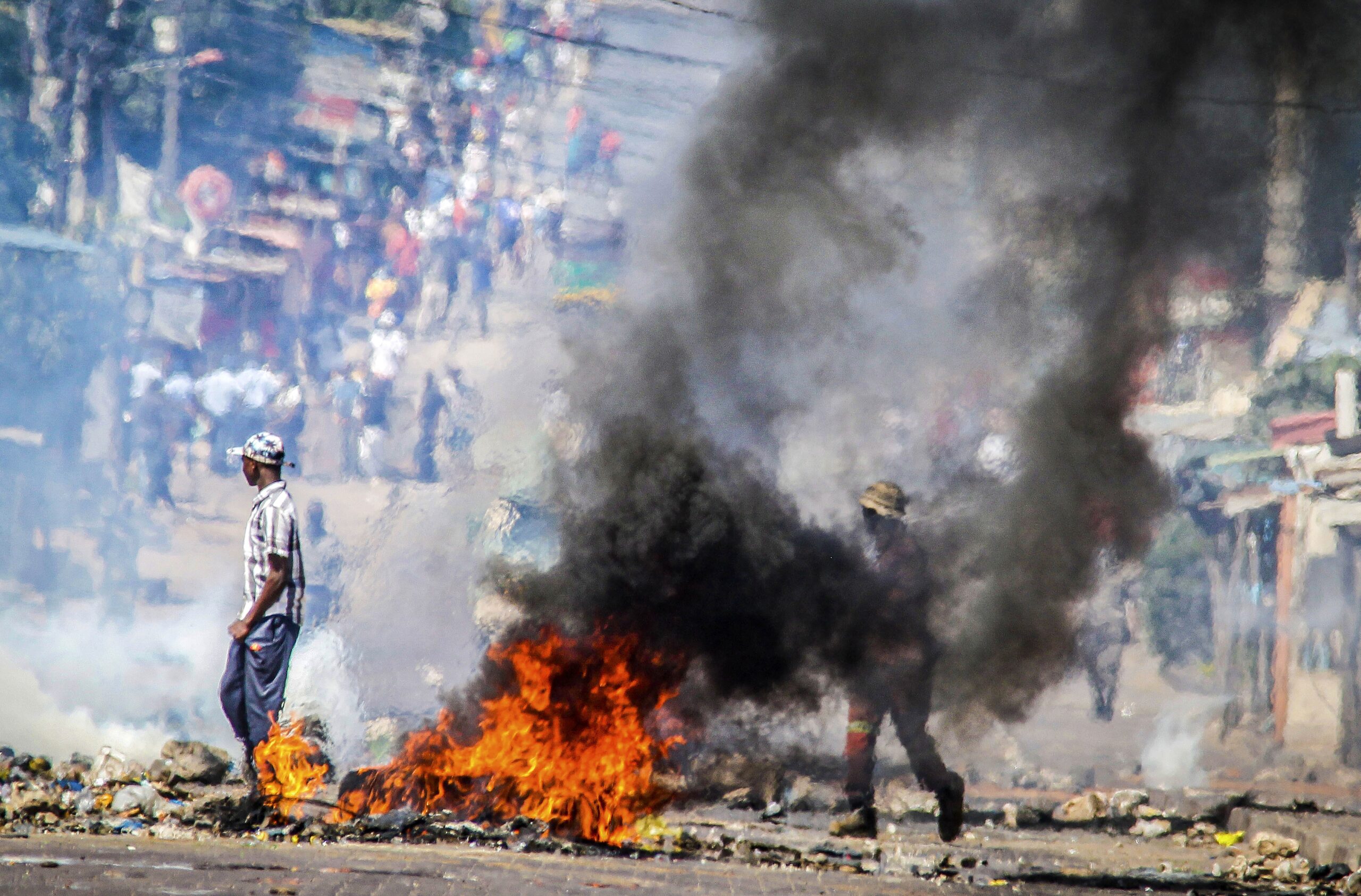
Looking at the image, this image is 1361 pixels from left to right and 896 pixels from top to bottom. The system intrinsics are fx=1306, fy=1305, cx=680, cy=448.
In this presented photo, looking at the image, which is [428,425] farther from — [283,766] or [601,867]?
[601,867]

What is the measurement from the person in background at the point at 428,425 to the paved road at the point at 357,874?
10.7 metres

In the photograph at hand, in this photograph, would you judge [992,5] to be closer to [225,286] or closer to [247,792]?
[247,792]

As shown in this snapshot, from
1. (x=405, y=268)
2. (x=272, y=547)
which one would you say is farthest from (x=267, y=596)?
(x=405, y=268)

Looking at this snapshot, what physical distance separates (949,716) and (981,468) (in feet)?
7.69

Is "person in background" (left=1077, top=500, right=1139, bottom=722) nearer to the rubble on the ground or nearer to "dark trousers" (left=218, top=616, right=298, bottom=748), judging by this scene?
the rubble on the ground

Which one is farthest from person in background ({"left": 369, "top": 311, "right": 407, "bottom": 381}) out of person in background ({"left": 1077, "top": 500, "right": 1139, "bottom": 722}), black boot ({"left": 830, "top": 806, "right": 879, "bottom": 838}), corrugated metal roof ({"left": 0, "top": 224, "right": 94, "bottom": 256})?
black boot ({"left": 830, "top": 806, "right": 879, "bottom": 838})

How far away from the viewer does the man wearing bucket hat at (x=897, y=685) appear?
6500mm

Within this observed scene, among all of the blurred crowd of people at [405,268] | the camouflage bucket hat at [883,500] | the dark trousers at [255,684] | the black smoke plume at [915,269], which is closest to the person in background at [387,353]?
the blurred crowd of people at [405,268]

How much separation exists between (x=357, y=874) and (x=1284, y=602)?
421 inches

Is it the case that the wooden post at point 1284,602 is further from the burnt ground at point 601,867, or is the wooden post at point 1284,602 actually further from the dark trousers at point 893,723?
the dark trousers at point 893,723

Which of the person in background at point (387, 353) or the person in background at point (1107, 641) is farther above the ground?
the person in background at point (387, 353)

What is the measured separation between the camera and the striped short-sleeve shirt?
593 centimetres

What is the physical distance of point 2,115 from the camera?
57.0 ft

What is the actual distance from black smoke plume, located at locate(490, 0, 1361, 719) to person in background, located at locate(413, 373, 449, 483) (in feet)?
21.5
